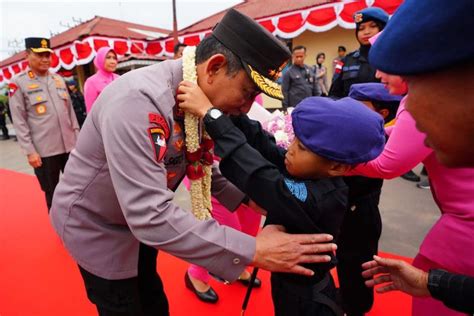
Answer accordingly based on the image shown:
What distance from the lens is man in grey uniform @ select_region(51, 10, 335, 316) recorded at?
93cm

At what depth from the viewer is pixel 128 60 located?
1009cm

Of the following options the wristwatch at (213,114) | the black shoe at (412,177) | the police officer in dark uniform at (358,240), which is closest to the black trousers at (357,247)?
the police officer in dark uniform at (358,240)

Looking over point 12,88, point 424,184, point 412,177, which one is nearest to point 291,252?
point 12,88

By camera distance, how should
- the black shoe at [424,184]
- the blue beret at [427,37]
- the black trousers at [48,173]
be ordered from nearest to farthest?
1. the blue beret at [427,37]
2. the black trousers at [48,173]
3. the black shoe at [424,184]

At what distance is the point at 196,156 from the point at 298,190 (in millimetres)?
457

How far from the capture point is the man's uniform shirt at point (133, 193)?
93 centimetres

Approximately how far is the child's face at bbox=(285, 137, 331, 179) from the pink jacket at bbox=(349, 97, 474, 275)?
0.32m

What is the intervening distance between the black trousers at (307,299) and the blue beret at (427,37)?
932 millimetres

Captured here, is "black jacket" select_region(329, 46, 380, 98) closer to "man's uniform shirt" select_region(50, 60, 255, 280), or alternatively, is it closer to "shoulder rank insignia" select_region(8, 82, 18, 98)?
"man's uniform shirt" select_region(50, 60, 255, 280)

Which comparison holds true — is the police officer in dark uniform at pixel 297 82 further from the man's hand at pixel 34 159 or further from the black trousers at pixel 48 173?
the man's hand at pixel 34 159

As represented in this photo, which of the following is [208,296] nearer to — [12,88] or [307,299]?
[307,299]

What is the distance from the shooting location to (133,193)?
922 mm

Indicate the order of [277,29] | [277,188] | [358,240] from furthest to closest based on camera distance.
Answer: [277,29] < [358,240] < [277,188]

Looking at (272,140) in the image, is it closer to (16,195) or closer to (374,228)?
(374,228)
